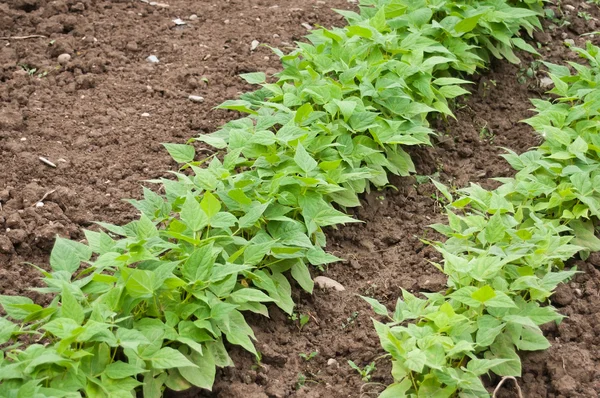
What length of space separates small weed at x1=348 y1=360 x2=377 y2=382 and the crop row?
6.1 inches

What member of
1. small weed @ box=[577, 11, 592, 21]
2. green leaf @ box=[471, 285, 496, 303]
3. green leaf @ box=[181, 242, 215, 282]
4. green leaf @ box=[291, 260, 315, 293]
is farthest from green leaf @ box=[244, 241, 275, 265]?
small weed @ box=[577, 11, 592, 21]

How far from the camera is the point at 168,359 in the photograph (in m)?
2.80

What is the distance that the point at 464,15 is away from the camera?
5113 mm

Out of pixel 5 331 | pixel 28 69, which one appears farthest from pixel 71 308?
pixel 28 69

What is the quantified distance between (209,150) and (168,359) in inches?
72.1

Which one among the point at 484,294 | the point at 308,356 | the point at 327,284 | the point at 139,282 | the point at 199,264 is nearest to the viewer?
the point at 139,282

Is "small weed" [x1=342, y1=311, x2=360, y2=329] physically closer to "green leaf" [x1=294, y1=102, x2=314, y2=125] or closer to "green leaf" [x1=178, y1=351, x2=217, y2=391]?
"green leaf" [x1=178, y1=351, x2=217, y2=391]

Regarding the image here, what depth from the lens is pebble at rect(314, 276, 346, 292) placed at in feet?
12.2

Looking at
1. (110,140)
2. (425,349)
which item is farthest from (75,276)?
(425,349)

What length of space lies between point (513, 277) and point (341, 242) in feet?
2.99

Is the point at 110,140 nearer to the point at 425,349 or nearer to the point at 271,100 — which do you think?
the point at 271,100

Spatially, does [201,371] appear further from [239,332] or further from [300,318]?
[300,318]

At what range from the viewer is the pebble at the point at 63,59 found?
5.05 m

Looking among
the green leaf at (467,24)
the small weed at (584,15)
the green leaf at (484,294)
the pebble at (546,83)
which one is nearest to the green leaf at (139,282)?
the green leaf at (484,294)
